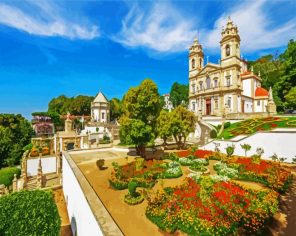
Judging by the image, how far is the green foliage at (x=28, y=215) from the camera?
7.75 m

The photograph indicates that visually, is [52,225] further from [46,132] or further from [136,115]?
[46,132]

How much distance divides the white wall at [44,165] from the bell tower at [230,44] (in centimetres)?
3943

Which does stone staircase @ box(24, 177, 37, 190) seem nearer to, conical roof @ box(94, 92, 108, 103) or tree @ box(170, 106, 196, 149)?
tree @ box(170, 106, 196, 149)

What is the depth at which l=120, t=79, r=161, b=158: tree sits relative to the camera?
16609 millimetres

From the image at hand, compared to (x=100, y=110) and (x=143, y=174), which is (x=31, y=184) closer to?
(x=143, y=174)

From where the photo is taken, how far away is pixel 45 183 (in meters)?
22.2

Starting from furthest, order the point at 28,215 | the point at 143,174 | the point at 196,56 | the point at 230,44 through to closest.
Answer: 1. the point at 196,56
2. the point at 230,44
3. the point at 143,174
4. the point at 28,215

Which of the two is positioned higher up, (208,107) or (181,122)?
(208,107)

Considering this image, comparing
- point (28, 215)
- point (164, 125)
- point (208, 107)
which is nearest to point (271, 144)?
point (164, 125)

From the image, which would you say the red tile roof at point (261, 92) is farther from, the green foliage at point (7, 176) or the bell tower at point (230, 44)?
the green foliage at point (7, 176)

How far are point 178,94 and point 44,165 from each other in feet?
222

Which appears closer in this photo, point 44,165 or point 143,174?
point 143,174

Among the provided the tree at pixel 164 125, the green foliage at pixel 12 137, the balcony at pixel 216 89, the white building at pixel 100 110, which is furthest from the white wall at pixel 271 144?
the white building at pixel 100 110

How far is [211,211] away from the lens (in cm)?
728
